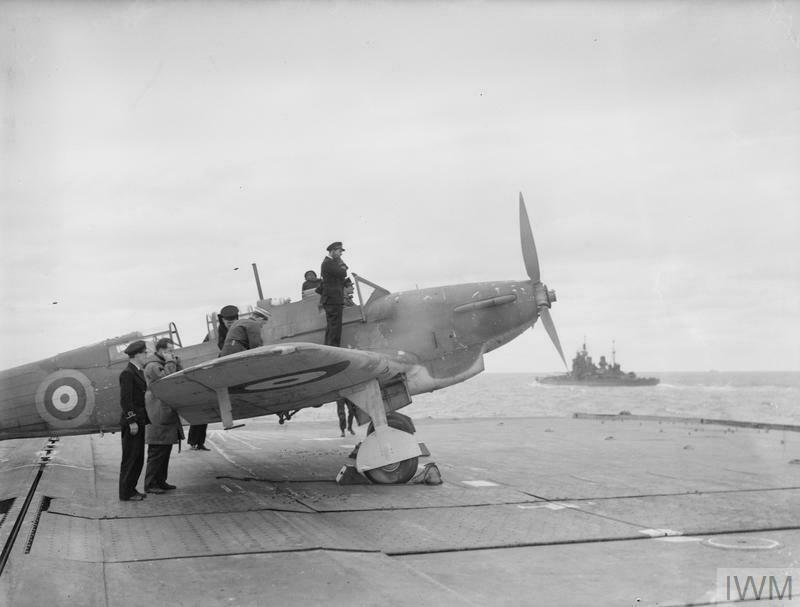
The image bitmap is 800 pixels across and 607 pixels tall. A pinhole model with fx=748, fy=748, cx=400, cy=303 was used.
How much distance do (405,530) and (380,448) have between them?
246 centimetres

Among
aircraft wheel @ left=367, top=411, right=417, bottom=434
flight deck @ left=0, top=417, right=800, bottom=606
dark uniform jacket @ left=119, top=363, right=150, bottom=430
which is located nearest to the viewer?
flight deck @ left=0, top=417, right=800, bottom=606

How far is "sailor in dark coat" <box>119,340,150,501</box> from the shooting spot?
7.46m

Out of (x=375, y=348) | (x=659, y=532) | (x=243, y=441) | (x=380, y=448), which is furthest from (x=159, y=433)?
(x=243, y=441)

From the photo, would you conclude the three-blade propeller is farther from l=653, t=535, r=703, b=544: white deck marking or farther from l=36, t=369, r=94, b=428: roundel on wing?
l=36, t=369, r=94, b=428: roundel on wing

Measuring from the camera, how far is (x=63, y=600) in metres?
3.95

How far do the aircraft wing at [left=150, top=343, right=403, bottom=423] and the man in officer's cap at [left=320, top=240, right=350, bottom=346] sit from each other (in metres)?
0.80

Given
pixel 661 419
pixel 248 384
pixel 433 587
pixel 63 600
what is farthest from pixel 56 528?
pixel 661 419

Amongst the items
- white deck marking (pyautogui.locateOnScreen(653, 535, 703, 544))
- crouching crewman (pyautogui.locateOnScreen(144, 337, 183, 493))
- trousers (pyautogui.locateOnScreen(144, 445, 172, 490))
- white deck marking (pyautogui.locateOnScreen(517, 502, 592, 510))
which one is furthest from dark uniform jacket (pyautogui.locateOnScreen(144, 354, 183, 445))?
white deck marking (pyautogui.locateOnScreen(653, 535, 703, 544))

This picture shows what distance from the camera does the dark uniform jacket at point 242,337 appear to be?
329 inches

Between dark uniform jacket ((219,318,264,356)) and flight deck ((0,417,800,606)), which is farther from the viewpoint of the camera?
dark uniform jacket ((219,318,264,356))

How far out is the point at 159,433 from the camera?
805 cm

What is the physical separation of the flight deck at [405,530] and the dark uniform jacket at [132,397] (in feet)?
2.75

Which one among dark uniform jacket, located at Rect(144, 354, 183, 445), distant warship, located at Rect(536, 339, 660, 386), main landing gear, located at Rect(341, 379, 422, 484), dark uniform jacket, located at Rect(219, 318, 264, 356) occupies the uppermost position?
dark uniform jacket, located at Rect(219, 318, 264, 356)

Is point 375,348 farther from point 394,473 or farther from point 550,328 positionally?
point 550,328
